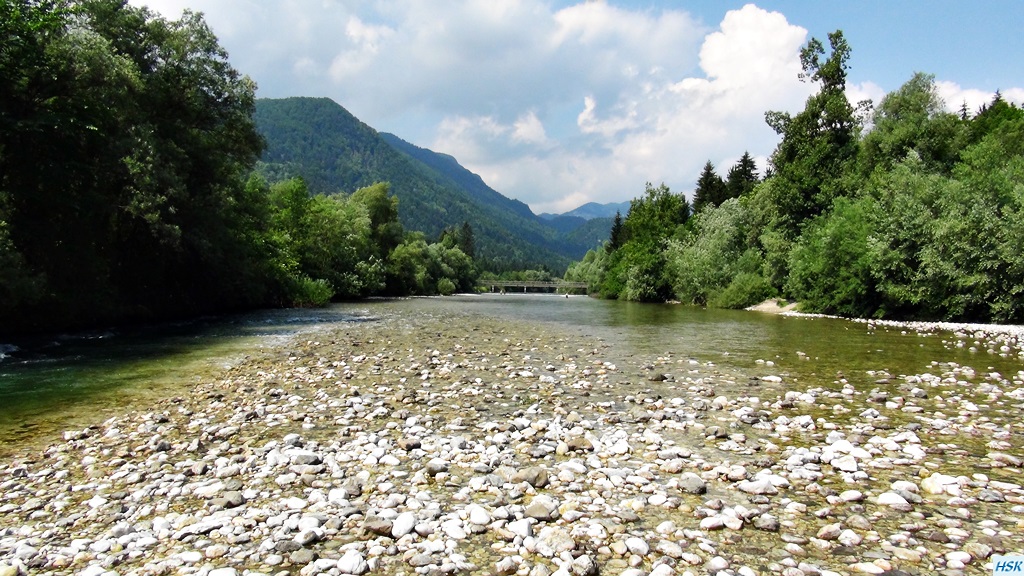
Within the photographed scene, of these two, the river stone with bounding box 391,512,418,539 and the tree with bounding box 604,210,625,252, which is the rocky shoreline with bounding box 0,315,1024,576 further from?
the tree with bounding box 604,210,625,252

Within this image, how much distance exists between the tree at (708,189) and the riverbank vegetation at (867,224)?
19126mm

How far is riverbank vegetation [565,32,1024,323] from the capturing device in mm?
33812

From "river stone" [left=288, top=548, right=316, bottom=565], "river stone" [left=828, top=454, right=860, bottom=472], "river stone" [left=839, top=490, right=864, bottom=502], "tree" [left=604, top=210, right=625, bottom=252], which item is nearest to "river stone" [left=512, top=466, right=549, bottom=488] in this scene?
"river stone" [left=288, top=548, right=316, bottom=565]

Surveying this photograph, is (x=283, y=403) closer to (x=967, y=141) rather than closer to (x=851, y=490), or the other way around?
(x=851, y=490)

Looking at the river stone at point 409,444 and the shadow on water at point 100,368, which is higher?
the shadow on water at point 100,368

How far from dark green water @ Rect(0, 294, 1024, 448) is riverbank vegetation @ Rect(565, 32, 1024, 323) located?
31.2 ft

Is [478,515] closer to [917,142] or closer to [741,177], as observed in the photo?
[917,142]

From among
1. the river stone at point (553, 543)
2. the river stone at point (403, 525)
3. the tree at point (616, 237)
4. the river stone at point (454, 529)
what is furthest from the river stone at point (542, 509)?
the tree at point (616, 237)

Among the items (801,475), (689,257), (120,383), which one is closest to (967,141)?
(689,257)

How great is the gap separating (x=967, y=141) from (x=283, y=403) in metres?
70.1

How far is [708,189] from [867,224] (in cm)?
7080

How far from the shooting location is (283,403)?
11.1m

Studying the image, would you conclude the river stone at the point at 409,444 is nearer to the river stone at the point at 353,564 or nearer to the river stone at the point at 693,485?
the river stone at the point at 353,564

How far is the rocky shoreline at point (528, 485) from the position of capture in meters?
4.95
